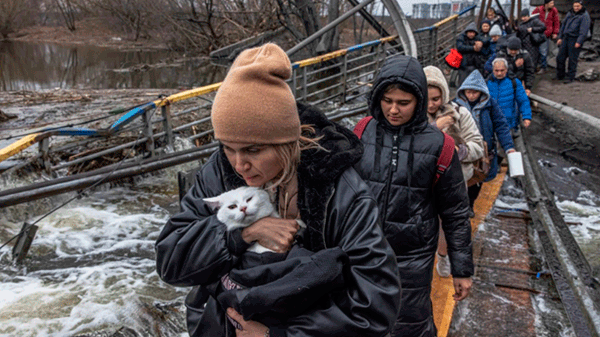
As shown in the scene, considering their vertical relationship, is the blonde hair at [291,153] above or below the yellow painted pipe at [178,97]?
above

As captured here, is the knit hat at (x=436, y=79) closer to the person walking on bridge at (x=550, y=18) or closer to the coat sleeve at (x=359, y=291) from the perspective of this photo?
the coat sleeve at (x=359, y=291)

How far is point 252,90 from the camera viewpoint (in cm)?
132

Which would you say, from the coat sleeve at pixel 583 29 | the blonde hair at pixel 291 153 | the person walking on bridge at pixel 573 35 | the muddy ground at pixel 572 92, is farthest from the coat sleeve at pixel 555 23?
the blonde hair at pixel 291 153

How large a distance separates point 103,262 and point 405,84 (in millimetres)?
4189

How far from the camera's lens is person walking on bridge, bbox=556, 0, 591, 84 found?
11.3 meters

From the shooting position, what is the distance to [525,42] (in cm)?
1126

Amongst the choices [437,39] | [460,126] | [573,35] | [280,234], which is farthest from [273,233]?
[437,39]

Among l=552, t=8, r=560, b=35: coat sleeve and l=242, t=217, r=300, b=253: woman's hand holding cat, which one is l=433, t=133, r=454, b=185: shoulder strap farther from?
l=552, t=8, r=560, b=35: coat sleeve

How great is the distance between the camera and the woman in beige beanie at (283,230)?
1308 mm

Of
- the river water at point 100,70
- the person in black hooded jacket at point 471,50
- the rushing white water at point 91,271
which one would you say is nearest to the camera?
the rushing white water at point 91,271

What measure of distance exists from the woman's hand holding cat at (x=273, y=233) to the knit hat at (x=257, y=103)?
0.80 feet

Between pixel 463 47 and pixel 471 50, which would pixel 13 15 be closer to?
pixel 463 47

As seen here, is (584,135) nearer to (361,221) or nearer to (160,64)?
(361,221)

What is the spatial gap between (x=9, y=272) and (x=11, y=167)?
143 centimetres
